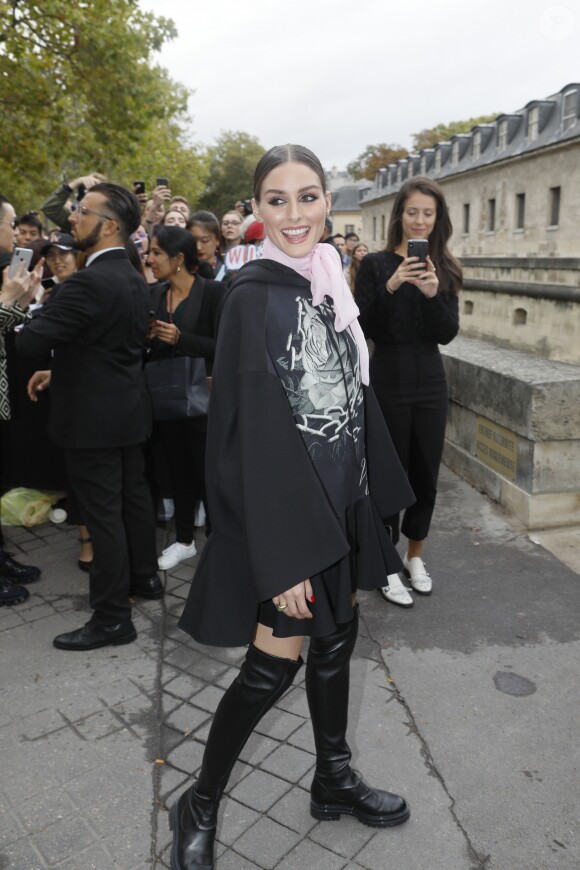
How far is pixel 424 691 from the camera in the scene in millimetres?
3277

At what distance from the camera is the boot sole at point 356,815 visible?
2465 millimetres

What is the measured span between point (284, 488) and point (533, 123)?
43.9 meters

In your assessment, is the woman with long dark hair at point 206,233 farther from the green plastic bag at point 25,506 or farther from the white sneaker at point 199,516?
the green plastic bag at point 25,506

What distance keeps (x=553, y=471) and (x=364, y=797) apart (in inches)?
120

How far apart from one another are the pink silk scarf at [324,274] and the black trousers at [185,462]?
8.62ft

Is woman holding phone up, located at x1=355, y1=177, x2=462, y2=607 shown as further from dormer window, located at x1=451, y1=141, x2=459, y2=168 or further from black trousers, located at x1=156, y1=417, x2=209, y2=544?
dormer window, located at x1=451, y1=141, x2=459, y2=168

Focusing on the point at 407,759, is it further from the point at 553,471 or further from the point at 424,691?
the point at 553,471

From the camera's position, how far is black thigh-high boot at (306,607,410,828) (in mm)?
2338

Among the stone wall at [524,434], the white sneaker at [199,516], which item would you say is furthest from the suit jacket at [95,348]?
the stone wall at [524,434]

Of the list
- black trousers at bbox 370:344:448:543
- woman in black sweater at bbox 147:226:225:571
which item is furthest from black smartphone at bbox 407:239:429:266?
woman in black sweater at bbox 147:226:225:571

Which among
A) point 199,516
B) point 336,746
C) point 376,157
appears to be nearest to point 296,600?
point 336,746

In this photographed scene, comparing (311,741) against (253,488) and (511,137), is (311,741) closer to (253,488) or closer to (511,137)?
(253,488)

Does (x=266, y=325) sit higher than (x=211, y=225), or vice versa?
(x=211, y=225)

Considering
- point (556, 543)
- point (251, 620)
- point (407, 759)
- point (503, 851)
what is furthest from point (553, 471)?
point (251, 620)
